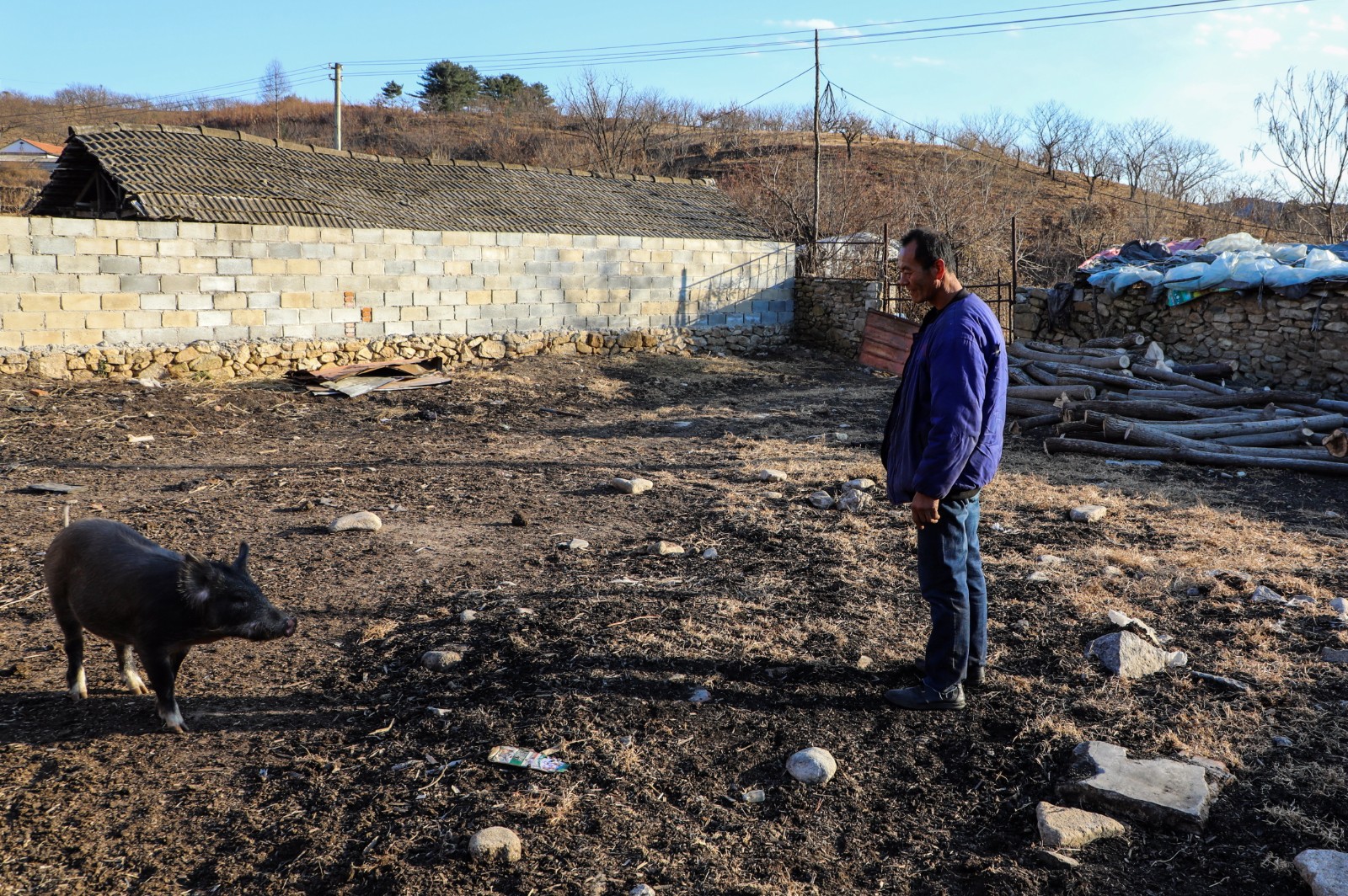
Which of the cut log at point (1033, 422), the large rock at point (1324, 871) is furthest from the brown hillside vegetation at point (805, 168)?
the large rock at point (1324, 871)

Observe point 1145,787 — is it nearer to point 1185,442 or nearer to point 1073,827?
point 1073,827

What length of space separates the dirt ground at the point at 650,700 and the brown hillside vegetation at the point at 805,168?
54.0 feet

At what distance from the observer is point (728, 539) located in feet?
20.0

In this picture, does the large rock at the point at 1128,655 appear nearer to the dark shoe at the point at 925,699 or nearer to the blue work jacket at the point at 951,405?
the dark shoe at the point at 925,699

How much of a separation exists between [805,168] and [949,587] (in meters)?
33.6

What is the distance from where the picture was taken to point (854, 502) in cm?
683

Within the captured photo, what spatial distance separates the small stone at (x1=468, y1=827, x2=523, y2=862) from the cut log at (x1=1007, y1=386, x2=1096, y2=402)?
8976 mm

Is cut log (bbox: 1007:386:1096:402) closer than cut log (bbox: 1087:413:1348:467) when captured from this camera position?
No

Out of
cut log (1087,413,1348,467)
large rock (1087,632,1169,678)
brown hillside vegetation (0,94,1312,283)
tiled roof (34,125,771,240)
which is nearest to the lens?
large rock (1087,632,1169,678)

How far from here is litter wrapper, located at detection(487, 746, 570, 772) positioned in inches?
126

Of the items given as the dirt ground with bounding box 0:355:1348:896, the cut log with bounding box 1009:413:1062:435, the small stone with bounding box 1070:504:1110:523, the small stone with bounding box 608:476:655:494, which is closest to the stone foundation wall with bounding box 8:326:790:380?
the dirt ground with bounding box 0:355:1348:896

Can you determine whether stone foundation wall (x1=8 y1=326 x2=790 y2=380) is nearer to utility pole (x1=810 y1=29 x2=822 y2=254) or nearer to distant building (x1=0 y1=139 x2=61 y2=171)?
utility pole (x1=810 y1=29 x2=822 y2=254)

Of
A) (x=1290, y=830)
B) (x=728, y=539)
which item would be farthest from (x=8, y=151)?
(x=1290, y=830)

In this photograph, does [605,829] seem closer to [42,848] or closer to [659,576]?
[42,848]
